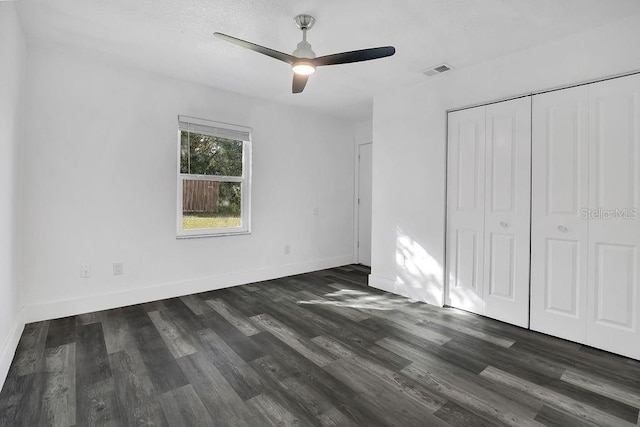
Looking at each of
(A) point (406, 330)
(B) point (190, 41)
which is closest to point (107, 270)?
(B) point (190, 41)

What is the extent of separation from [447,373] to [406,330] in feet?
2.33

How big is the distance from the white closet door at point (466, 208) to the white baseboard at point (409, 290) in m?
0.15

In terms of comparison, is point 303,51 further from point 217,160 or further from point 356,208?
point 356,208

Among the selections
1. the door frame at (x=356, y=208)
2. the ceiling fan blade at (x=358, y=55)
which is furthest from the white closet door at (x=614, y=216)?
the door frame at (x=356, y=208)

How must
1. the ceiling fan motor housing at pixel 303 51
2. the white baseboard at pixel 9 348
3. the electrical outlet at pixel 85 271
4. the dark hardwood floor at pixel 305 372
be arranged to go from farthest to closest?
the electrical outlet at pixel 85 271, the ceiling fan motor housing at pixel 303 51, the white baseboard at pixel 9 348, the dark hardwood floor at pixel 305 372

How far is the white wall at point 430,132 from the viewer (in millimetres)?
2502

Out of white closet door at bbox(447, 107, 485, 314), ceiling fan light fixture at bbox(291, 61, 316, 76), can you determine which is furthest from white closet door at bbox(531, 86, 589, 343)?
ceiling fan light fixture at bbox(291, 61, 316, 76)

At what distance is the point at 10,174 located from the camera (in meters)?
2.33

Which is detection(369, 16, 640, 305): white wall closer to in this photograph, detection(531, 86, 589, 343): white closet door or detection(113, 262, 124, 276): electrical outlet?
detection(531, 86, 589, 343): white closet door

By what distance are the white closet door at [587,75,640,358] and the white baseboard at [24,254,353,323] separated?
3528mm

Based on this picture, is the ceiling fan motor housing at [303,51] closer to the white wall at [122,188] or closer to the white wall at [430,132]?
the white wall at [430,132]

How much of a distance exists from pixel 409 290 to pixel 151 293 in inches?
119

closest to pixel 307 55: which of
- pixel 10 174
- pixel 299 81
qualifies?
pixel 299 81

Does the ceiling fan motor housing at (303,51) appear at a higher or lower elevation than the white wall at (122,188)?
higher
